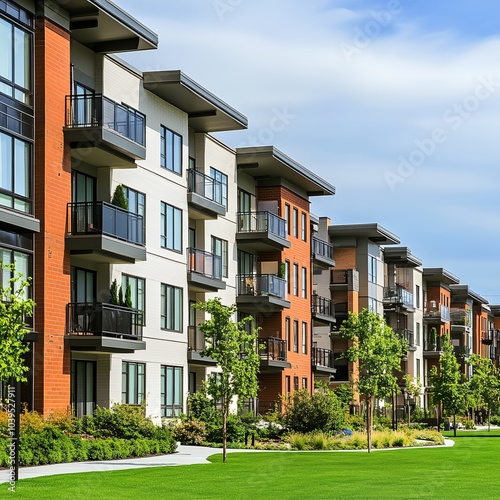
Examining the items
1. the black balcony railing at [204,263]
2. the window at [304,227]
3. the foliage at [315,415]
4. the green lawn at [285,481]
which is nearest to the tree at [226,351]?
the green lawn at [285,481]

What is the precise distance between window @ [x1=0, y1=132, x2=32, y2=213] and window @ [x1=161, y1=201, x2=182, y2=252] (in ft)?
35.2

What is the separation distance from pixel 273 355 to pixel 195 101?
15463 mm

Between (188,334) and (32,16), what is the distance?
16.8 m

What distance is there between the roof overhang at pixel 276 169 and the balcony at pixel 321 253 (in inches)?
142

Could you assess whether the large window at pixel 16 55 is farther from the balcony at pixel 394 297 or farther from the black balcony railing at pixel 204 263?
the balcony at pixel 394 297

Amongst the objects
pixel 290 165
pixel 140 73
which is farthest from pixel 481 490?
pixel 290 165

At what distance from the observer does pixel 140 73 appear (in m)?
39.2

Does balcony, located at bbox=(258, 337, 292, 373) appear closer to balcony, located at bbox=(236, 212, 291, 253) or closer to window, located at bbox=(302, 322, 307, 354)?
balcony, located at bbox=(236, 212, 291, 253)

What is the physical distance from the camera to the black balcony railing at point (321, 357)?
200 feet

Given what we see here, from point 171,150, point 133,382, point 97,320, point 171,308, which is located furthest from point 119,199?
point 171,308

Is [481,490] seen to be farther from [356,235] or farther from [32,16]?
[356,235]

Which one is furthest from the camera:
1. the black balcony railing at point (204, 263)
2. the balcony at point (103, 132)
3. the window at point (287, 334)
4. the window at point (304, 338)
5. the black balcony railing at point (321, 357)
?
the black balcony railing at point (321, 357)

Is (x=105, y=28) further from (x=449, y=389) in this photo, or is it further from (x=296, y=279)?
(x=449, y=389)

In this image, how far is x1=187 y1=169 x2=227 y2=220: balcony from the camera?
4384 cm
